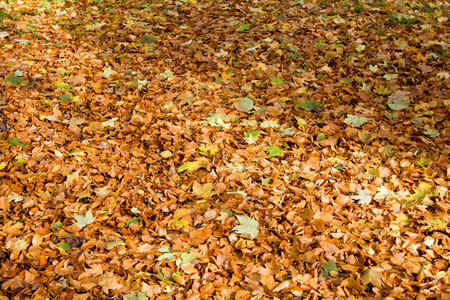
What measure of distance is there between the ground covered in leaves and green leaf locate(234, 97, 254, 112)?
2 cm

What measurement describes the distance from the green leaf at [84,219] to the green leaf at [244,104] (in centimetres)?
174

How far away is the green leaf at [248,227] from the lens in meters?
2.46

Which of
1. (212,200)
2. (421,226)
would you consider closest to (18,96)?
(212,200)

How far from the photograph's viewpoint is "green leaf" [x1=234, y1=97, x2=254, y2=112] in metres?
3.61

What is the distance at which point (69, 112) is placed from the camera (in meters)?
3.68

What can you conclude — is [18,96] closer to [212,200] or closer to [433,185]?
[212,200]

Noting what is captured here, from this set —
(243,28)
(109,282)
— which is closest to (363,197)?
(109,282)

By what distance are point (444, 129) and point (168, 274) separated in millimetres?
2706

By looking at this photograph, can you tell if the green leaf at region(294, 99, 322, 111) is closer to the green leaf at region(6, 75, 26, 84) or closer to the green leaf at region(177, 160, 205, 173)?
the green leaf at region(177, 160, 205, 173)

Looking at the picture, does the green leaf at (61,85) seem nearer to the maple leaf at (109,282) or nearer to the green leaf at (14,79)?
the green leaf at (14,79)

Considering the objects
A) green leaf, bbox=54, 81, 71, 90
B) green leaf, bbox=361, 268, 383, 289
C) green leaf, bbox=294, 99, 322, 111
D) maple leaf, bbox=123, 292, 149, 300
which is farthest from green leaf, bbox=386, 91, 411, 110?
green leaf, bbox=54, 81, 71, 90

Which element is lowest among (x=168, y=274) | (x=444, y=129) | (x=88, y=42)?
(x=168, y=274)

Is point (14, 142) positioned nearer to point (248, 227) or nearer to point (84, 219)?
point (84, 219)

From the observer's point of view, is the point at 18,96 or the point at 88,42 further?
the point at 88,42
